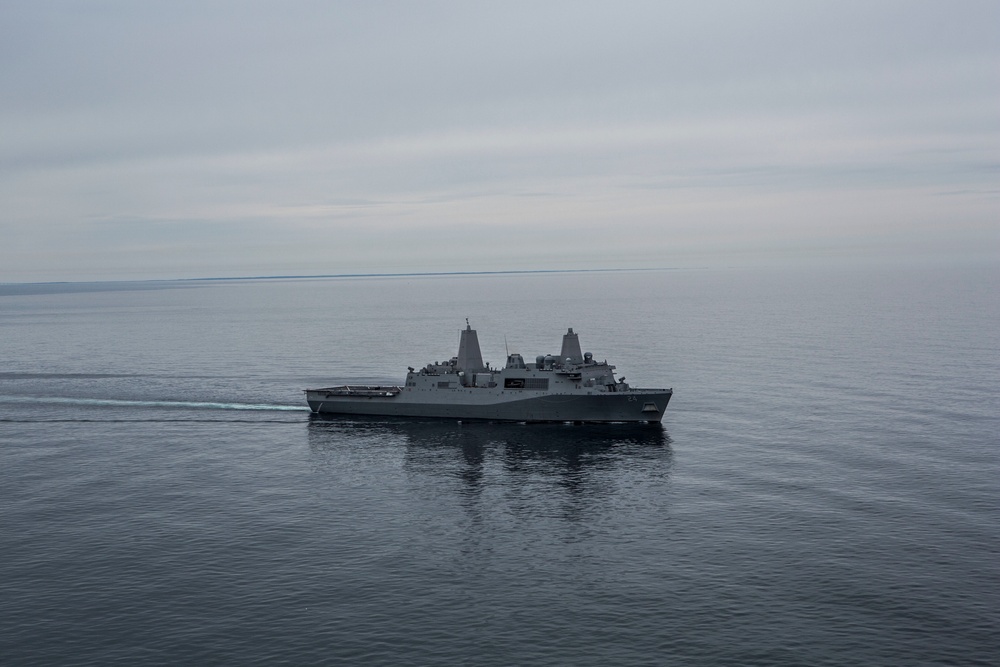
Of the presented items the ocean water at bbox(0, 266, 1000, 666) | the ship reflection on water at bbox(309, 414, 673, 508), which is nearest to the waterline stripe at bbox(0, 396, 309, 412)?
the ocean water at bbox(0, 266, 1000, 666)

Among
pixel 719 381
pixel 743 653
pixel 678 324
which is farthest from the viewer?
pixel 678 324

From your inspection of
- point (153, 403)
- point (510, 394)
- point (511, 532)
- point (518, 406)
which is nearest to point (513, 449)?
point (518, 406)

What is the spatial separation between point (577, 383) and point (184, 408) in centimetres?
4539

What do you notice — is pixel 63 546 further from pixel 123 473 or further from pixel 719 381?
pixel 719 381

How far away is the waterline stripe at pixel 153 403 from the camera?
92.1 metres

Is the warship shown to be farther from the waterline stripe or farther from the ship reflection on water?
the waterline stripe

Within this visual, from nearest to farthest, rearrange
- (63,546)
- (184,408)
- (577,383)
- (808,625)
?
1. (808,625)
2. (63,546)
3. (577,383)
4. (184,408)

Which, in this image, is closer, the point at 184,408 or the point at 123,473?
the point at 123,473

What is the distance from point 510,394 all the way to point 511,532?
37366mm

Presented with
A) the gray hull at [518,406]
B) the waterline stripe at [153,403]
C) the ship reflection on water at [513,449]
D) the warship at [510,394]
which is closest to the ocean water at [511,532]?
the ship reflection on water at [513,449]

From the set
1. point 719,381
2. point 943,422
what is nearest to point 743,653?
point 943,422

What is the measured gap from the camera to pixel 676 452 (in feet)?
227

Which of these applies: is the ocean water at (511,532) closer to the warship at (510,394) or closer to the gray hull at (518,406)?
the gray hull at (518,406)

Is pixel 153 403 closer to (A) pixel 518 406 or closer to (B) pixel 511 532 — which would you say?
(A) pixel 518 406
